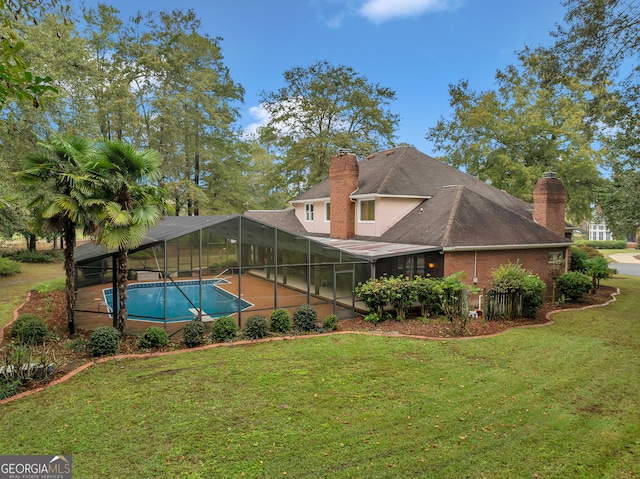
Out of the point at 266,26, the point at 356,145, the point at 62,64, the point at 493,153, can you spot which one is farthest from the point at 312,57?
the point at 62,64

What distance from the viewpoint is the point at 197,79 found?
33.3m

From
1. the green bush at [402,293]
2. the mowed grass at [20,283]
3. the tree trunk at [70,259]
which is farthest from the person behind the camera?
the mowed grass at [20,283]

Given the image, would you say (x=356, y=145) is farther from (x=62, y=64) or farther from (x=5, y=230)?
(x=5, y=230)

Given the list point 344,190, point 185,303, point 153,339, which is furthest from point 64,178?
point 344,190

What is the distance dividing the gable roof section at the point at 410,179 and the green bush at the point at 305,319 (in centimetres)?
996

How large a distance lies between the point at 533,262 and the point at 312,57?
2874cm

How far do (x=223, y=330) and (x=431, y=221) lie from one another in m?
12.1

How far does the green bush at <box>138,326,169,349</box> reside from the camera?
36.0 ft

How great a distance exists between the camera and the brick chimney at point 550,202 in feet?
69.3

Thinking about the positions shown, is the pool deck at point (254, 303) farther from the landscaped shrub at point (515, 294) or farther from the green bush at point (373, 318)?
the landscaped shrub at point (515, 294)

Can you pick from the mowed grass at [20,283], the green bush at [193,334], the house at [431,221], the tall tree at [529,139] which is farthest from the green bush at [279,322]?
the tall tree at [529,139]

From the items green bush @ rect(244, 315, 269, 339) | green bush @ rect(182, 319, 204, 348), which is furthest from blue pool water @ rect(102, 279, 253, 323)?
green bush @ rect(244, 315, 269, 339)

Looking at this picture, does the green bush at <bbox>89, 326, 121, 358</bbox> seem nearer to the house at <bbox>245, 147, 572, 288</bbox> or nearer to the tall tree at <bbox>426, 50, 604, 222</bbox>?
the house at <bbox>245, 147, 572, 288</bbox>

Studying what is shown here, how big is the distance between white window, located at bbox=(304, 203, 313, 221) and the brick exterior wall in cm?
1478
